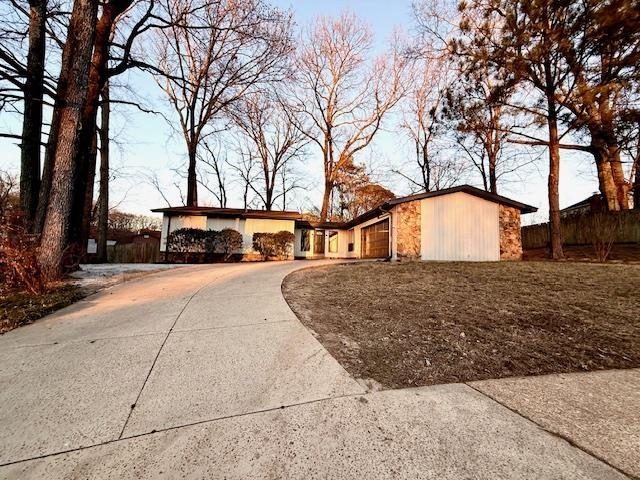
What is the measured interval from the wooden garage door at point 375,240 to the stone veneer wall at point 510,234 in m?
5.18

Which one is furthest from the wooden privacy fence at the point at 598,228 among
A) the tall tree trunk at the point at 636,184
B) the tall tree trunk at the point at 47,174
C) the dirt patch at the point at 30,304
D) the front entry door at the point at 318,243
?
the tall tree trunk at the point at 47,174

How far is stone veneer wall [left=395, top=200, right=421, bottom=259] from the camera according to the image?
12414 millimetres

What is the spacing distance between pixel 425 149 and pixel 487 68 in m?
9.25

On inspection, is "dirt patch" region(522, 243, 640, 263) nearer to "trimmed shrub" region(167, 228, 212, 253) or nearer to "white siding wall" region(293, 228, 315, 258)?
"white siding wall" region(293, 228, 315, 258)

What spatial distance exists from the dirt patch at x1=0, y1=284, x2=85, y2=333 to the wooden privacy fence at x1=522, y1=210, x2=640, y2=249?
18536mm

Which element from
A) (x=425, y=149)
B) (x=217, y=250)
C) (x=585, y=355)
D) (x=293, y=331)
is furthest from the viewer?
(x=425, y=149)

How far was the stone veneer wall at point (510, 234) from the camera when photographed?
13.1 m

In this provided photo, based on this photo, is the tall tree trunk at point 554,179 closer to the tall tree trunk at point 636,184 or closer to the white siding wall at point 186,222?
the tall tree trunk at point 636,184

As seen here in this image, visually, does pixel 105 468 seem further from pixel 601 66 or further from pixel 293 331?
pixel 601 66

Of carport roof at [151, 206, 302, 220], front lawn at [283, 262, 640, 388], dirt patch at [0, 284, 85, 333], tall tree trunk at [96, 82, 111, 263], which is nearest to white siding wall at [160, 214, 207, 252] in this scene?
carport roof at [151, 206, 302, 220]

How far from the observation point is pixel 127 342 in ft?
9.29

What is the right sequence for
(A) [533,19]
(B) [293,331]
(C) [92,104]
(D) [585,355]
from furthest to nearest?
(A) [533,19], (C) [92,104], (B) [293,331], (D) [585,355]

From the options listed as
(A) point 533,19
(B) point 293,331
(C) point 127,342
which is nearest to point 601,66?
(A) point 533,19

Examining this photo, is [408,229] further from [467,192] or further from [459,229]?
[467,192]
